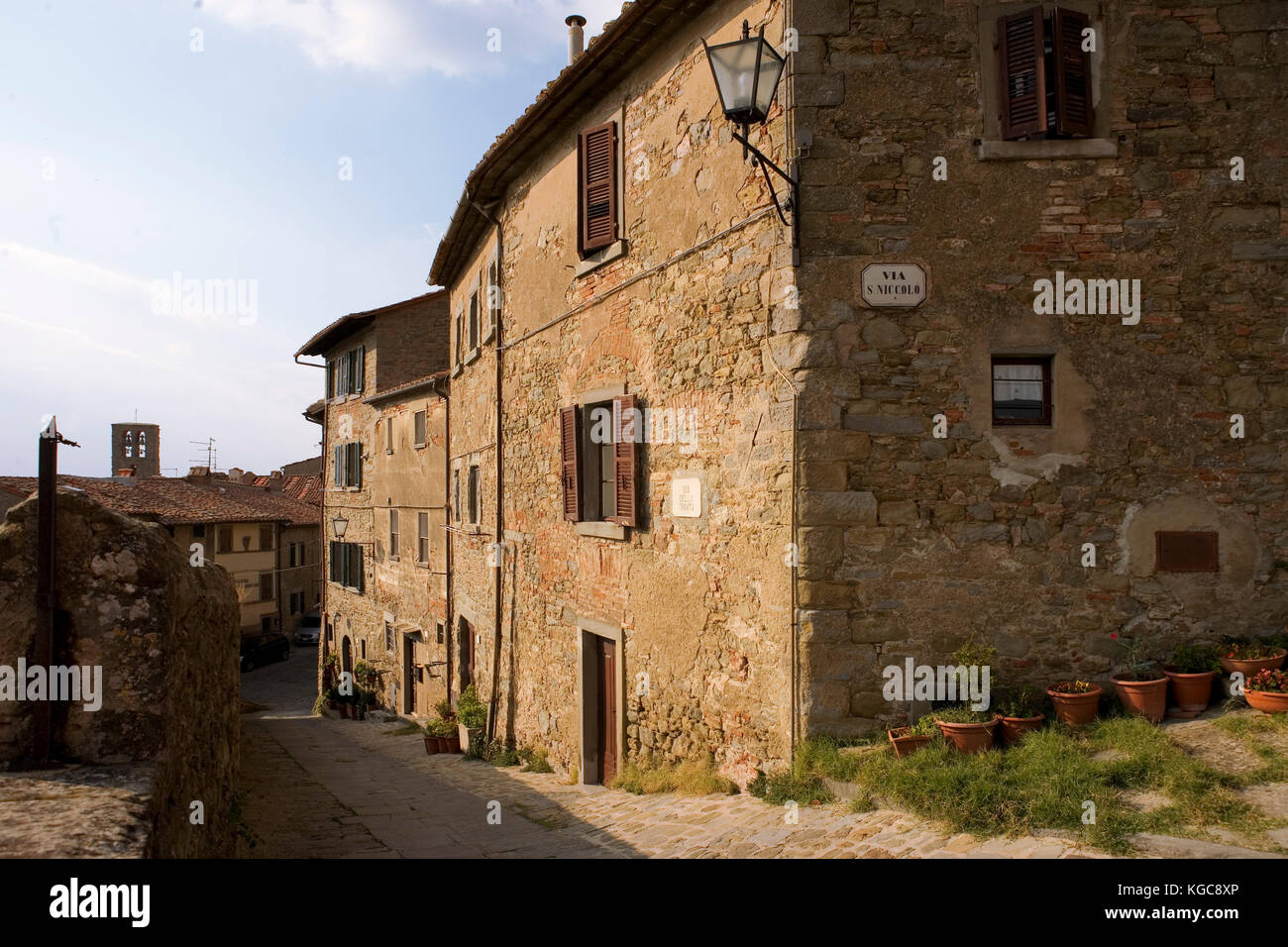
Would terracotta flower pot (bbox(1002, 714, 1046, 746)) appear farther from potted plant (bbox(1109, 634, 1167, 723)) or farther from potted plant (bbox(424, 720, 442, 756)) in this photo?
potted plant (bbox(424, 720, 442, 756))

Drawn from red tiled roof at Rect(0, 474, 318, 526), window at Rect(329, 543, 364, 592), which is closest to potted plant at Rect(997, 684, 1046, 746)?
window at Rect(329, 543, 364, 592)

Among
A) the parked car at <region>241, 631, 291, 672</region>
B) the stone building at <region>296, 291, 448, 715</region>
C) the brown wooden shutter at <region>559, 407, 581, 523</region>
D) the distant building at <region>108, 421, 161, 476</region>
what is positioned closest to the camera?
the brown wooden shutter at <region>559, 407, 581, 523</region>

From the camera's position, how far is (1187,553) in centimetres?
666

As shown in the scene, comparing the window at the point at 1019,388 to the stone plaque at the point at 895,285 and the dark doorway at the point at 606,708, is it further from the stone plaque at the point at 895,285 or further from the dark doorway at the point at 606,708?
the dark doorway at the point at 606,708

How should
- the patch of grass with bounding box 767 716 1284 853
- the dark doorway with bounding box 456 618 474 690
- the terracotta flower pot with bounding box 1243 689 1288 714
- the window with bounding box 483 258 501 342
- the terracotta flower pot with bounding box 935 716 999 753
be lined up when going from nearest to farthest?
1. the patch of grass with bounding box 767 716 1284 853
2. the terracotta flower pot with bounding box 1243 689 1288 714
3. the terracotta flower pot with bounding box 935 716 999 753
4. the window with bounding box 483 258 501 342
5. the dark doorway with bounding box 456 618 474 690

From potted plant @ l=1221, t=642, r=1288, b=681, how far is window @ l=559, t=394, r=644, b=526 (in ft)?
17.7

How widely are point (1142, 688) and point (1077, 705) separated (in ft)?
1.58

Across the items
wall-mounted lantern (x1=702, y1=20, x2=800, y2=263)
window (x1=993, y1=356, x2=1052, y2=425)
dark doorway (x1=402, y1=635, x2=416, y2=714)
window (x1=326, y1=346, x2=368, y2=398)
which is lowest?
dark doorway (x1=402, y1=635, x2=416, y2=714)

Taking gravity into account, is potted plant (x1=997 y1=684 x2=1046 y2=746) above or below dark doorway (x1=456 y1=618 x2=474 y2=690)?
above

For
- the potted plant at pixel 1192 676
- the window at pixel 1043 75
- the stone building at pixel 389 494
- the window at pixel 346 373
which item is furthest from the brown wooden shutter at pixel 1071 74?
the window at pixel 346 373

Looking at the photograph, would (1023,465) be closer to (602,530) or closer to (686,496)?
(686,496)

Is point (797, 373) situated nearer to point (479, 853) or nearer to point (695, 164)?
point (695, 164)

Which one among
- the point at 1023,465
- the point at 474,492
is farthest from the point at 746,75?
the point at 474,492

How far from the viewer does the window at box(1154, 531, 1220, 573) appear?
6.66 metres
